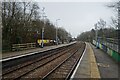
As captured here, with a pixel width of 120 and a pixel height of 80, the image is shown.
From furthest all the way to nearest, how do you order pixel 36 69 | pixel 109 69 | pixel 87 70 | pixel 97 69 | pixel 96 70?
pixel 109 69 < pixel 36 69 < pixel 97 69 < pixel 87 70 < pixel 96 70

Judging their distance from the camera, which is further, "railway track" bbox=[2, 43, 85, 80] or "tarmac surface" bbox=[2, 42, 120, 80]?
"tarmac surface" bbox=[2, 42, 120, 80]

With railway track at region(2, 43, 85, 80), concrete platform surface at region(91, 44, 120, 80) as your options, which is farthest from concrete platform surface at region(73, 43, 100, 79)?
railway track at region(2, 43, 85, 80)

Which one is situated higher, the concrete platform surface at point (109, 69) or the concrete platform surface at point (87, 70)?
the concrete platform surface at point (87, 70)

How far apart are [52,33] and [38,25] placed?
75.3 ft

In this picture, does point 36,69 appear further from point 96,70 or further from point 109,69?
point 109,69

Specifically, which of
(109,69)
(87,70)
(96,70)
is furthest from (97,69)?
(109,69)

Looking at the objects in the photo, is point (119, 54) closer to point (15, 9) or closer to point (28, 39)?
point (15, 9)

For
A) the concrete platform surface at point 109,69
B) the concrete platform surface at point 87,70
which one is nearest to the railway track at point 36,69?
the concrete platform surface at point 87,70

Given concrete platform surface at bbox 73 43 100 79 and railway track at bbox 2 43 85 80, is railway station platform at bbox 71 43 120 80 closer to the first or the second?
concrete platform surface at bbox 73 43 100 79

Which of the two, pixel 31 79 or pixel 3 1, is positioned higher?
pixel 3 1

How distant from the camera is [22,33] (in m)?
40.5

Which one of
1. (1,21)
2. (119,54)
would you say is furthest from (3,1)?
(119,54)

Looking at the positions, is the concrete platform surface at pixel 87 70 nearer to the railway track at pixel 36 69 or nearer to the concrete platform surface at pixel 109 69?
the concrete platform surface at pixel 109 69

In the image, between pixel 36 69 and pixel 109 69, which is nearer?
pixel 36 69
